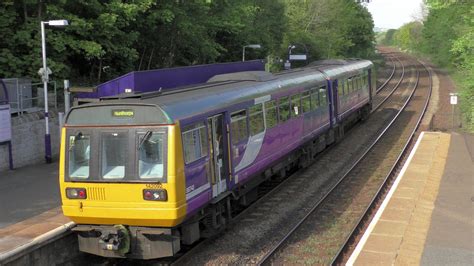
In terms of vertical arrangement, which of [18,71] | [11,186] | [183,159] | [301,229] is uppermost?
[18,71]

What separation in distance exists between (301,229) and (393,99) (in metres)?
27.2

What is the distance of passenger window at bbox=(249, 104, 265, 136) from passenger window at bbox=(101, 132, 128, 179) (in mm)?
3537

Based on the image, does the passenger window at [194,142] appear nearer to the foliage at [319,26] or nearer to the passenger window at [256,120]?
the passenger window at [256,120]

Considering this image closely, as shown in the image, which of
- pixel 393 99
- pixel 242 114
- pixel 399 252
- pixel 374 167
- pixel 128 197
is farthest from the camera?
pixel 393 99

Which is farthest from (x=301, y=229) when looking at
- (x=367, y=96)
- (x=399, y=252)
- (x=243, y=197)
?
(x=367, y=96)

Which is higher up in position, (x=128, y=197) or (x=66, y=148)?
(x=66, y=148)

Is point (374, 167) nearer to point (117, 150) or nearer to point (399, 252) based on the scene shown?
point (399, 252)

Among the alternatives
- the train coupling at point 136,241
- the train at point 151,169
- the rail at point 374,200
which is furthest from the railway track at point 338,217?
the train coupling at point 136,241

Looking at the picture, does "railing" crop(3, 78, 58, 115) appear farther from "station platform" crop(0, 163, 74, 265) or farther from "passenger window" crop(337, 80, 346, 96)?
"passenger window" crop(337, 80, 346, 96)

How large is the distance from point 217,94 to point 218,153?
1.12 m

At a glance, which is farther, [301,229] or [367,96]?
[367,96]

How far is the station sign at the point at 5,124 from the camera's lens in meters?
13.6

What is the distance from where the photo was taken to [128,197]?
804cm

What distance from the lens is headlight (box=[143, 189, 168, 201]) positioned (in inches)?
310
